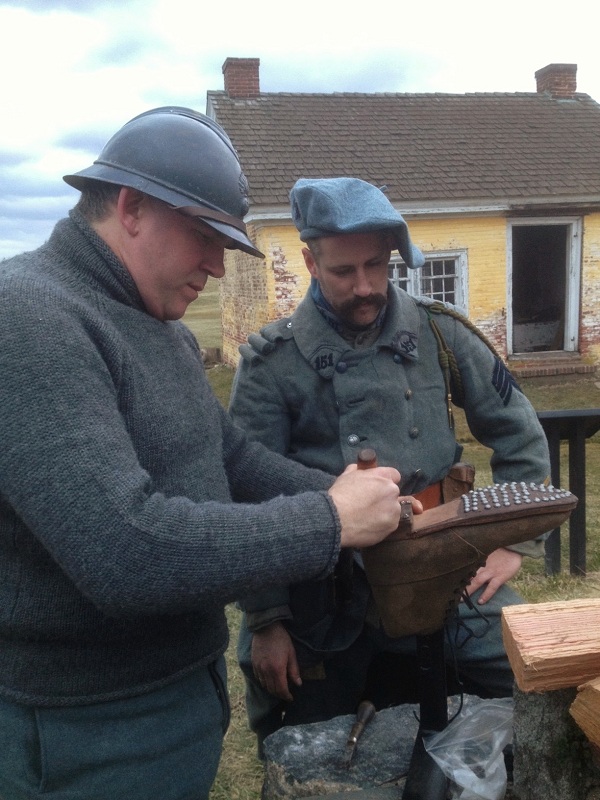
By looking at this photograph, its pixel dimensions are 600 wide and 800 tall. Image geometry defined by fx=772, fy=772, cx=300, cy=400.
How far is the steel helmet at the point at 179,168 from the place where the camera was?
1670mm

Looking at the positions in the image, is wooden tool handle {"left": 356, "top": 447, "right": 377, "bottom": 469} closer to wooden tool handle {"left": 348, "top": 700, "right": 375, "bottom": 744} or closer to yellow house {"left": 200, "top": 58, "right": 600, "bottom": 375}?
wooden tool handle {"left": 348, "top": 700, "right": 375, "bottom": 744}

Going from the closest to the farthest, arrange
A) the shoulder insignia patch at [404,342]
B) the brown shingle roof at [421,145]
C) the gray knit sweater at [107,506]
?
1. the gray knit sweater at [107,506]
2. the shoulder insignia patch at [404,342]
3. the brown shingle roof at [421,145]

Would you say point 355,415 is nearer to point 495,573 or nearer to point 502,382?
point 502,382

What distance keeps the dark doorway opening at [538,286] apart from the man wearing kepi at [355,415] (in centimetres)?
1319

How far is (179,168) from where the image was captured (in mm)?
1697

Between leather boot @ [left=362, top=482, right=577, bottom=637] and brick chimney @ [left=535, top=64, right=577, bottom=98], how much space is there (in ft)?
52.7

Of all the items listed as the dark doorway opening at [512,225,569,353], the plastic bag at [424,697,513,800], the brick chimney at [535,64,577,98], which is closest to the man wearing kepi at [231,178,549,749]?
the plastic bag at [424,697,513,800]

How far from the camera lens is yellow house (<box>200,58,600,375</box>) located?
12078 millimetres

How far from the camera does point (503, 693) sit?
250 cm

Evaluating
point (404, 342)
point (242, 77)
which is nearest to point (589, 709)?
point (404, 342)

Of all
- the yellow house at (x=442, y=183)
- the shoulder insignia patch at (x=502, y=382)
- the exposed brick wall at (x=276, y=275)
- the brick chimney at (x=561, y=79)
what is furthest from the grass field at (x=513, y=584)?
the brick chimney at (x=561, y=79)

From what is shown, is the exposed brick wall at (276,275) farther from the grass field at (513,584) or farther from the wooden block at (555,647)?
the wooden block at (555,647)

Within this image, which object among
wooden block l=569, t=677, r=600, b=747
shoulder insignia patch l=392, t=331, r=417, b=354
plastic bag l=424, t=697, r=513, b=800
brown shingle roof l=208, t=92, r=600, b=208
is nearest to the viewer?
wooden block l=569, t=677, r=600, b=747

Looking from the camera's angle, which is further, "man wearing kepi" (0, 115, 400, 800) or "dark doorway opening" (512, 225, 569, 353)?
"dark doorway opening" (512, 225, 569, 353)
